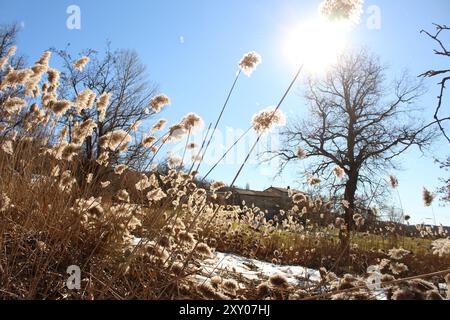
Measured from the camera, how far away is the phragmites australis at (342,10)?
2.22 m

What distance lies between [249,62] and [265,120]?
0.54 metres

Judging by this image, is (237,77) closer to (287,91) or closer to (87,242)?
(287,91)

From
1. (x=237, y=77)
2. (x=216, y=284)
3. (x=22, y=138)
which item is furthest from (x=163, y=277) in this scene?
(x=22, y=138)

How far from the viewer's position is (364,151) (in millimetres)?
23312

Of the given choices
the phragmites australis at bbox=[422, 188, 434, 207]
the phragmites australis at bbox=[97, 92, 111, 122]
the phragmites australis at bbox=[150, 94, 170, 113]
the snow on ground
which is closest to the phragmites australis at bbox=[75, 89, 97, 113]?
the phragmites australis at bbox=[97, 92, 111, 122]

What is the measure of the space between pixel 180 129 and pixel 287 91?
3.81 ft

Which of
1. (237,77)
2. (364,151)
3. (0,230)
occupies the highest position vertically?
(364,151)

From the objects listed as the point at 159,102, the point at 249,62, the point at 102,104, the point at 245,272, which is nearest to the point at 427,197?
the point at 245,272

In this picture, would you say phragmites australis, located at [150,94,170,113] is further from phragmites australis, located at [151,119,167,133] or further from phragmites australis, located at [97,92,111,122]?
phragmites australis, located at [97,92,111,122]

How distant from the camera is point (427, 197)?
4477mm

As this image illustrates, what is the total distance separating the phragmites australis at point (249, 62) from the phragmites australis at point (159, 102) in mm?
726

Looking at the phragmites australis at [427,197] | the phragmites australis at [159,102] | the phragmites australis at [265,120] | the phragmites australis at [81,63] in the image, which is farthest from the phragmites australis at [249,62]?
the phragmites australis at [427,197]

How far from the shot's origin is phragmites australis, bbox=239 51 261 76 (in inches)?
109

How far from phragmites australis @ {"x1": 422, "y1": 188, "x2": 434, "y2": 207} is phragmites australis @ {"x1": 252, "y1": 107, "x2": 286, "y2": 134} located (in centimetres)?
288
